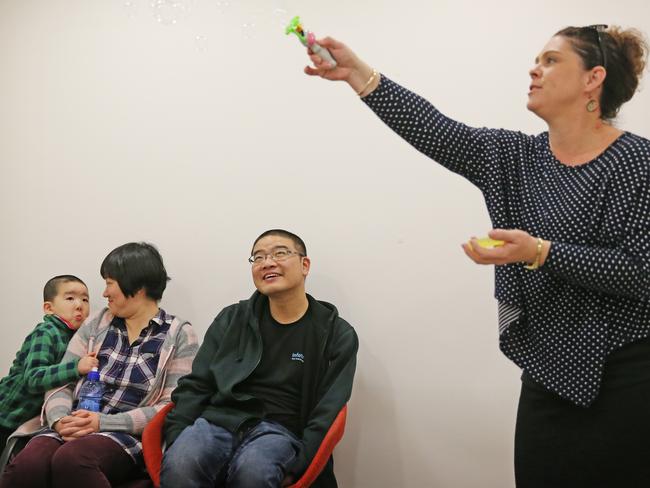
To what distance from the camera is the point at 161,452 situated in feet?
8.07

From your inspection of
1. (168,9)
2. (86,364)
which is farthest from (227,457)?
(168,9)

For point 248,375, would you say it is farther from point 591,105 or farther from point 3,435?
point 591,105

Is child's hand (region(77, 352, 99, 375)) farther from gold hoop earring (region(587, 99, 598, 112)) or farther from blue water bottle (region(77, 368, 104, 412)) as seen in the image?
gold hoop earring (region(587, 99, 598, 112))

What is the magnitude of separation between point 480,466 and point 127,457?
1.50 m

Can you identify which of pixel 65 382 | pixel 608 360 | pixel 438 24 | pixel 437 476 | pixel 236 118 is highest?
pixel 438 24

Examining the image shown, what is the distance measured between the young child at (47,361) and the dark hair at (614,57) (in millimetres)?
2182

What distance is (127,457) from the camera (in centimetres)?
251

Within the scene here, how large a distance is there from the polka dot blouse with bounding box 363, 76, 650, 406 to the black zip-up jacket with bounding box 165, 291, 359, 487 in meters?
1.01

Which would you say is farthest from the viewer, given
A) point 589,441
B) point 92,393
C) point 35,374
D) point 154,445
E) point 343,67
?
point 35,374

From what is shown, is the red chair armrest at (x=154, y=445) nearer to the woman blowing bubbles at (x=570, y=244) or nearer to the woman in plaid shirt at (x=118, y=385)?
the woman in plaid shirt at (x=118, y=385)

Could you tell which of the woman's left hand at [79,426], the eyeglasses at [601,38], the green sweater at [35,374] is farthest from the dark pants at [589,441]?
the green sweater at [35,374]

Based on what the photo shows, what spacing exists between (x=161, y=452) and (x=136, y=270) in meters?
0.85

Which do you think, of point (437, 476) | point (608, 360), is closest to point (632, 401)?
point (608, 360)

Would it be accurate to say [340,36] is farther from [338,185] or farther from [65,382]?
[65,382]
